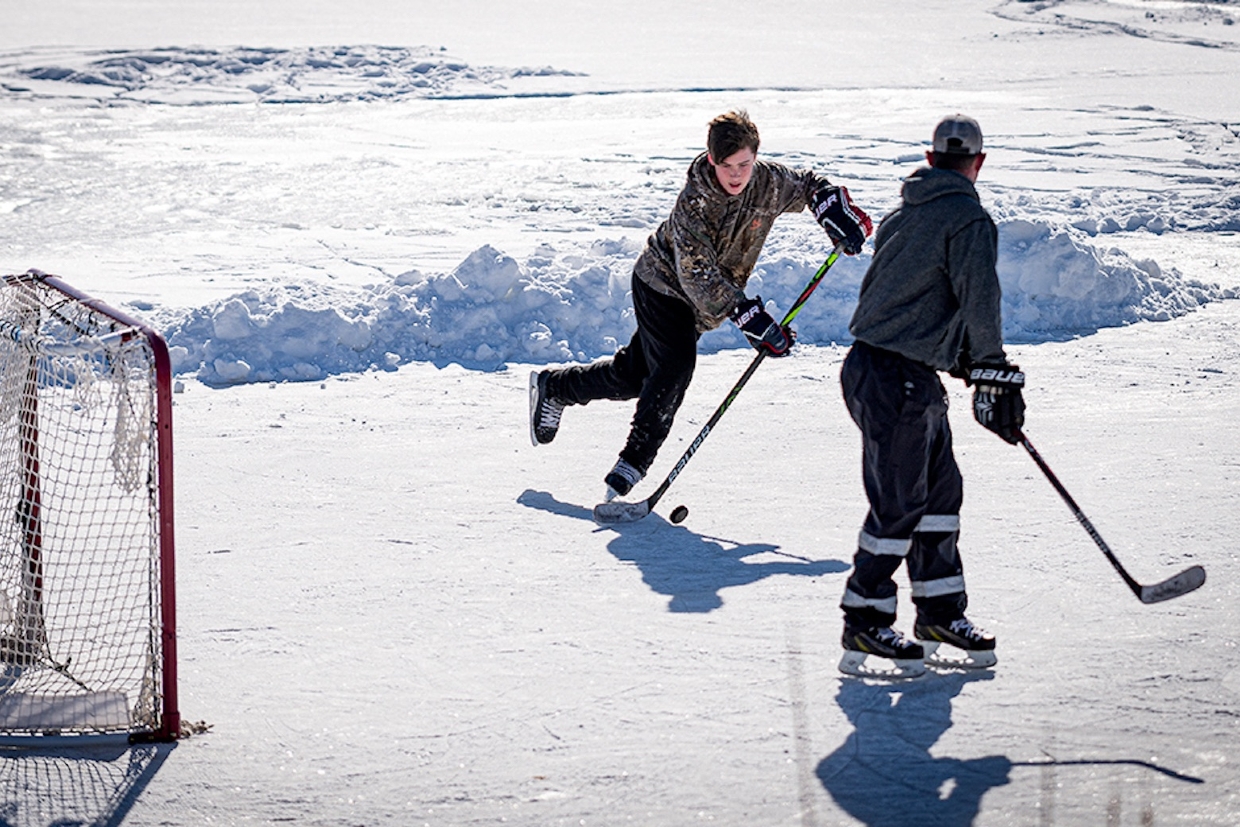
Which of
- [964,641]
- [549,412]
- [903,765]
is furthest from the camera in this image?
[549,412]

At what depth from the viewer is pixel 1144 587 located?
334 cm

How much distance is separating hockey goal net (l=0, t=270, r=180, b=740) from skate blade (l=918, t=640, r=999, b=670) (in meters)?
1.82

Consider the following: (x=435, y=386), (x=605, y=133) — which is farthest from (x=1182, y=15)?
(x=435, y=386)

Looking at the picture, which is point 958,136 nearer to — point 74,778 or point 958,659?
point 958,659

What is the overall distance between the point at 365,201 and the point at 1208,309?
622 cm

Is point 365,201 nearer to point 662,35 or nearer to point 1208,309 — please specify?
point 1208,309

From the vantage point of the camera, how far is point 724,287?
417 cm

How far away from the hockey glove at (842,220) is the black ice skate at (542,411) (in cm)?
125

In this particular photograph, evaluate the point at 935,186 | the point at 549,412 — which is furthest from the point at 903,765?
the point at 549,412

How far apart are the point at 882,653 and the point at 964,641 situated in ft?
0.75

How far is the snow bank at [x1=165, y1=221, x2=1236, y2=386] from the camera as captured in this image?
20.6 ft

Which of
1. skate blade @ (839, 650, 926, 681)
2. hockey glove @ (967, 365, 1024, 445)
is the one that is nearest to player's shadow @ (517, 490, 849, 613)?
skate blade @ (839, 650, 926, 681)

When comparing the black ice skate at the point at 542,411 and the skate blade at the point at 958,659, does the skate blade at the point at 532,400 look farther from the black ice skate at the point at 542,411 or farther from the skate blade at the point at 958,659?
the skate blade at the point at 958,659

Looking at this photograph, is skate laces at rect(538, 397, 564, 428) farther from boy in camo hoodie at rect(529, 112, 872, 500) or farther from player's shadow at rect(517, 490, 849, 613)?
player's shadow at rect(517, 490, 849, 613)
